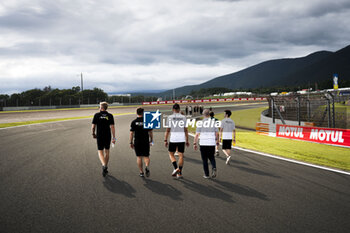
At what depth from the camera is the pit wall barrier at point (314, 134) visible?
33.7 ft

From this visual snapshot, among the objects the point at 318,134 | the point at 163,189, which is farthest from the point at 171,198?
the point at 318,134

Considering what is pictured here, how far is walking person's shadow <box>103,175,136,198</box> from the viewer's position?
499 centimetres

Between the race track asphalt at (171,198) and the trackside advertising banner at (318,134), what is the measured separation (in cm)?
484

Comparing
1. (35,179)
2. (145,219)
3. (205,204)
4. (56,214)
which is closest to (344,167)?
(205,204)

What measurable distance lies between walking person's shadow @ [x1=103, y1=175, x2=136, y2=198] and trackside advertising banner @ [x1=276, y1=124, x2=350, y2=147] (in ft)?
31.2

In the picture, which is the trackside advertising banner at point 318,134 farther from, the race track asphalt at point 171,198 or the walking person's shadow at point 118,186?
the walking person's shadow at point 118,186

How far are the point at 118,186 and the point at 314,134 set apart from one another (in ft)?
32.9

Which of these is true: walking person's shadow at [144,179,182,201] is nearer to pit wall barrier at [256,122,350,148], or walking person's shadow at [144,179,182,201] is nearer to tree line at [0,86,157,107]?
pit wall barrier at [256,122,350,148]

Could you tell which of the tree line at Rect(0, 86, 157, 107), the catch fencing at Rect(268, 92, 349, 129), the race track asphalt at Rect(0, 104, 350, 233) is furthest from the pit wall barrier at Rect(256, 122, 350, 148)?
the tree line at Rect(0, 86, 157, 107)

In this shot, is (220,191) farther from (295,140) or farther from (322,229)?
(295,140)

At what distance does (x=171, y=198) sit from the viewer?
4.64 m

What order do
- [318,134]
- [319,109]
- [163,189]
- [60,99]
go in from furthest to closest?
[60,99] < [319,109] < [318,134] < [163,189]

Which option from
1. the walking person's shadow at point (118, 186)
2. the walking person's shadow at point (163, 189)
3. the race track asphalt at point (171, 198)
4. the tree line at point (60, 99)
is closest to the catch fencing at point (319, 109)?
the race track asphalt at point (171, 198)

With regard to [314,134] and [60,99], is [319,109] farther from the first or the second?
[60,99]
